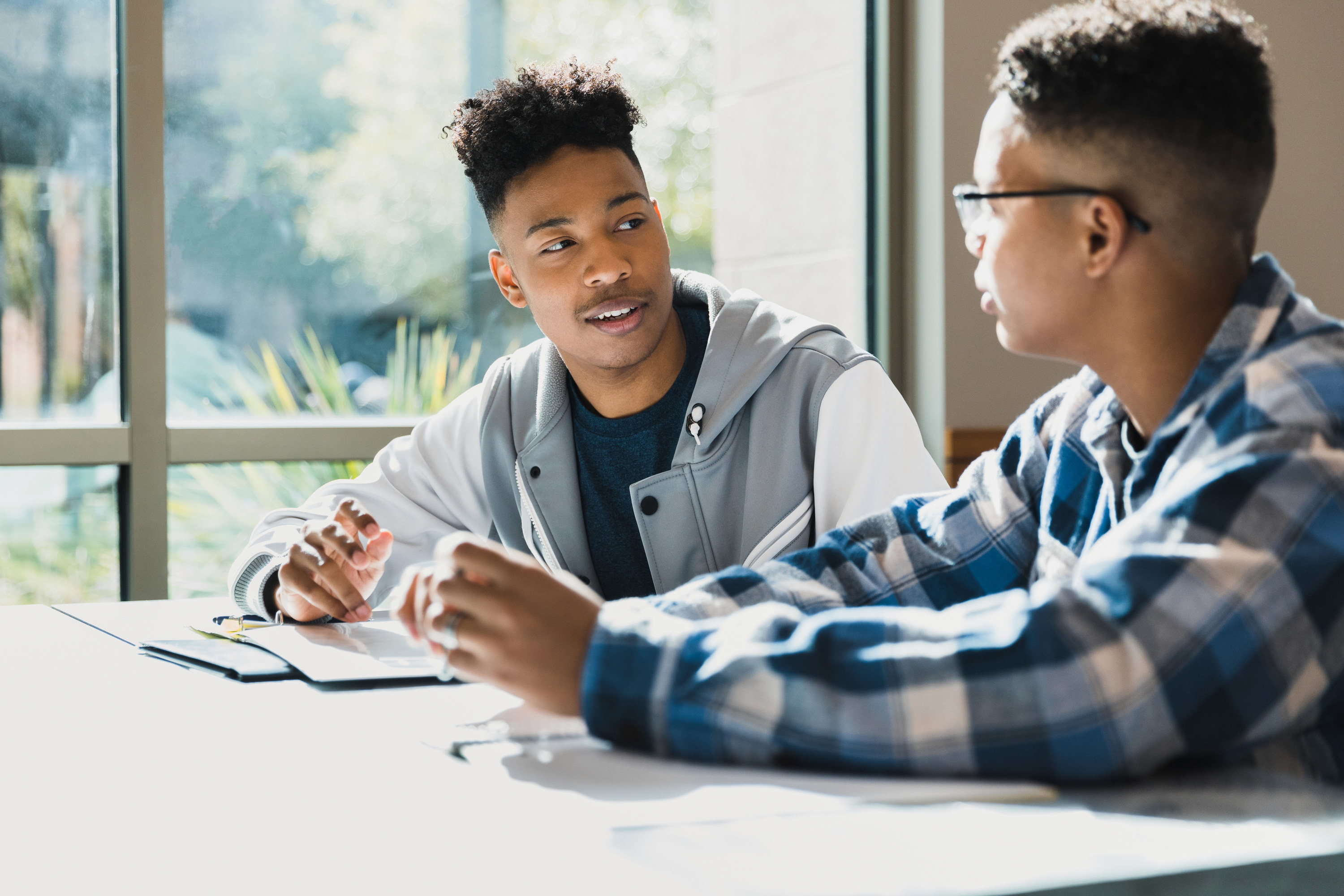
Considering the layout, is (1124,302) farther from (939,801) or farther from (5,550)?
(5,550)

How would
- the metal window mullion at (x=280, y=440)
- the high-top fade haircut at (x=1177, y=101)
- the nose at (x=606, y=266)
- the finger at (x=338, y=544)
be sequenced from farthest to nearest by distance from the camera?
the metal window mullion at (x=280, y=440) < the nose at (x=606, y=266) < the finger at (x=338, y=544) < the high-top fade haircut at (x=1177, y=101)

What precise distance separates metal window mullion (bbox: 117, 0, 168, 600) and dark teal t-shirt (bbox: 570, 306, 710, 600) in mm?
1441

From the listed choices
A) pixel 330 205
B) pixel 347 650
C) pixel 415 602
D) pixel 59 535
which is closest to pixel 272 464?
pixel 59 535

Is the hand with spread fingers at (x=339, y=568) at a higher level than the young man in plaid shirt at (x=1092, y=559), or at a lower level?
lower

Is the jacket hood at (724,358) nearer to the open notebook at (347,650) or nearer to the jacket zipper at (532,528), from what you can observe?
the jacket zipper at (532,528)

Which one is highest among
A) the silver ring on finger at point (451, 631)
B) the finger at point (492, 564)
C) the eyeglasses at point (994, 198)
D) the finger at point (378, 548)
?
the eyeglasses at point (994, 198)

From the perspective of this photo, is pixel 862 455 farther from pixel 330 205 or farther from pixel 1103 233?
pixel 330 205

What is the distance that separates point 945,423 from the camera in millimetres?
3182

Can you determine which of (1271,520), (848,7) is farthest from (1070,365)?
(1271,520)

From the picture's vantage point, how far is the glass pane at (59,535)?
2.72 m

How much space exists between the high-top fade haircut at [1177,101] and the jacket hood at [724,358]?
70 centimetres

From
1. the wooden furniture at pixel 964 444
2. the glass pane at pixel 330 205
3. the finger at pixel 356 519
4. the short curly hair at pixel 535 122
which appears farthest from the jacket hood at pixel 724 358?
the wooden furniture at pixel 964 444

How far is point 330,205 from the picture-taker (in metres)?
3.04

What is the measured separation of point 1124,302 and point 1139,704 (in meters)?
0.36
